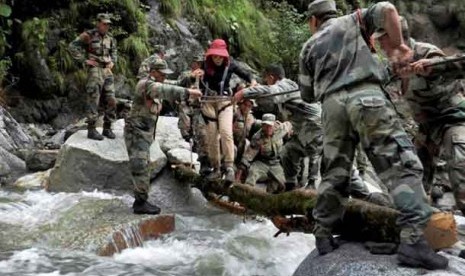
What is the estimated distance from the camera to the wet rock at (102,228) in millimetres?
7012

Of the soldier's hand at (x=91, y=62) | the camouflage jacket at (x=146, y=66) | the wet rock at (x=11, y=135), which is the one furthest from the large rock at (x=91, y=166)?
the wet rock at (x=11, y=135)

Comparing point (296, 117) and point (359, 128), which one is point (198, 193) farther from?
point (359, 128)

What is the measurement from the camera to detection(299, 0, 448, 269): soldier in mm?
4203

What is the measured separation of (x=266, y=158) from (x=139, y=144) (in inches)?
114

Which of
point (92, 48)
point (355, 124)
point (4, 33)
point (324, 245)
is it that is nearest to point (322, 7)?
point (355, 124)

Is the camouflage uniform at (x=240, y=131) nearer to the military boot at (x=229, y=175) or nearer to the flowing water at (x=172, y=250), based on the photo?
the flowing water at (x=172, y=250)

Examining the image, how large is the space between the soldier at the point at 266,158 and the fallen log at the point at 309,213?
1.41 meters

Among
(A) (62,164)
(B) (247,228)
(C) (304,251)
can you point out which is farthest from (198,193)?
(C) (304,251)

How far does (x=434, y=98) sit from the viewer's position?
5.59 metres

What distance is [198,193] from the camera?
995 cm

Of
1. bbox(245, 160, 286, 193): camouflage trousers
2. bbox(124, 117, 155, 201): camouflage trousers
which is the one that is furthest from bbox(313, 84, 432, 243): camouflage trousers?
bbox(245, 160, 286, 193): camouflage trousers

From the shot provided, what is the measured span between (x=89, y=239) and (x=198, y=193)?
10.2 ft

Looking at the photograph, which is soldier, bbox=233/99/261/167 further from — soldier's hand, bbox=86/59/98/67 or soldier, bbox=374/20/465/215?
soldier, bbox=374/20/465/215

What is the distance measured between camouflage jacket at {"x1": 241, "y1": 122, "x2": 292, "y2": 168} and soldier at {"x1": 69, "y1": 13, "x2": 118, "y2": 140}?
2478mm
